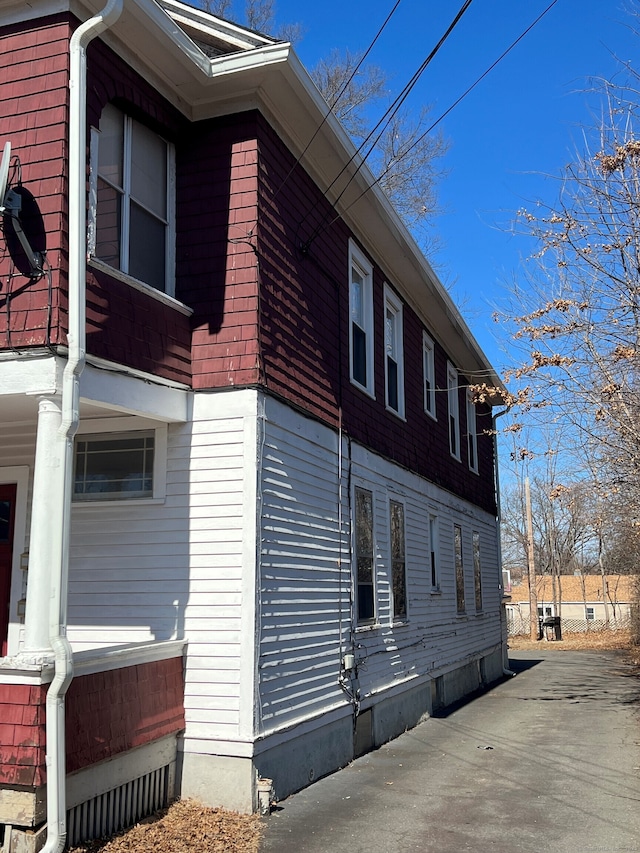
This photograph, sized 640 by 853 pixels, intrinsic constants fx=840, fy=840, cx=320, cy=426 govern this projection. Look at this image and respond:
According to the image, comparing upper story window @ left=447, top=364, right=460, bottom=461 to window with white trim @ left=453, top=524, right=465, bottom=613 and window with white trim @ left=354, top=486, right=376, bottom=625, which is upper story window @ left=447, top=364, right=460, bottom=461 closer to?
window with white trim @ left=453, top=524, right=465, bottom=613

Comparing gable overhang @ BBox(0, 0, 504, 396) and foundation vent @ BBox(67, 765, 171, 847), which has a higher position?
gable overhang @ BBox(0, 0, 504, 396)

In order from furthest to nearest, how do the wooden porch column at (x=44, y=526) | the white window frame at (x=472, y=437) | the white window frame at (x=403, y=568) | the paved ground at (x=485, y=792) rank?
the white window frame at (x=472, y=437)
the white window frame at (x=403, y=568)
the paved ground at (x=485, y=792)
the wooden porch column at (x=44, y=526)

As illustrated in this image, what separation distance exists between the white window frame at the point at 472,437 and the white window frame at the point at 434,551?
411 cm

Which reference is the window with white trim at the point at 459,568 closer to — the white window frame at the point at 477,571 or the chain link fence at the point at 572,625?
the white window frame at the point at 477,571

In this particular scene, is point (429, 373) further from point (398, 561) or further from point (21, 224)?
point (21, 224)

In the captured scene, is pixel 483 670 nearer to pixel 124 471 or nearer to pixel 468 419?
pixel 468 419

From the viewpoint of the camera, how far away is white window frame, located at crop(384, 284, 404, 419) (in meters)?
13.1

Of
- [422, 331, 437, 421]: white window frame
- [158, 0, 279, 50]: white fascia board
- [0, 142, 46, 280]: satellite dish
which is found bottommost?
[0, 142, 46, 280]: satellite dish

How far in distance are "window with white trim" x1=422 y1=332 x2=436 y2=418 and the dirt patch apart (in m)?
9.43

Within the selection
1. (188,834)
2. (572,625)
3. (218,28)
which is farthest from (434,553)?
(572,625)

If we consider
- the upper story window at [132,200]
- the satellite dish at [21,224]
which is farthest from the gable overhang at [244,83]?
the satellite dish at [21,224]

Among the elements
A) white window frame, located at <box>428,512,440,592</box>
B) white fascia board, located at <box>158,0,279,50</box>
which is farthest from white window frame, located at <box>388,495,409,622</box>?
white fascia board, located at <box>158,0,279,50</box>

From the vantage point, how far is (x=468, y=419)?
19.7m

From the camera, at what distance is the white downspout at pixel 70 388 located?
5578mm
